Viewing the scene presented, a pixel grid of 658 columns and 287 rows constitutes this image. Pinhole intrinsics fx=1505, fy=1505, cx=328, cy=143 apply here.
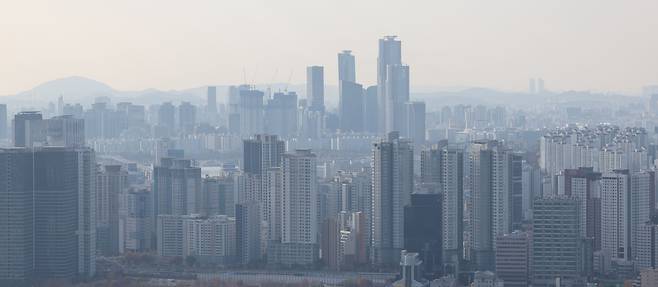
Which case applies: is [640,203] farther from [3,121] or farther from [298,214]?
[3,121]

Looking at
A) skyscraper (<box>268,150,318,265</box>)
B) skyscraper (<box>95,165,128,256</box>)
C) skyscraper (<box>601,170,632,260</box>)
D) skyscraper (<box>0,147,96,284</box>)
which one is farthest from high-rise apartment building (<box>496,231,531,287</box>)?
skyscraper (<box>95,165,128,256</box>)

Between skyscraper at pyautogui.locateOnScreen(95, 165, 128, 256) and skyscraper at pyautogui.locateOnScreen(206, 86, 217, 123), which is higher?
skyscraper at pyautogui.locateOnScreen(206, 86, 217, 123)

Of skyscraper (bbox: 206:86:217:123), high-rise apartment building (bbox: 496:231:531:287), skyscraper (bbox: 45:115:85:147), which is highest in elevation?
skyscraper (bbox: 206:86:217:123)

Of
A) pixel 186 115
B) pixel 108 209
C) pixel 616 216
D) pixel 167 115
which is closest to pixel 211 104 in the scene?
pixel 186 115

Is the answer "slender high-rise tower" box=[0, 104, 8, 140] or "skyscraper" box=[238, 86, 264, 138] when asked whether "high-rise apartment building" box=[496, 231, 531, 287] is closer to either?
"slender high-rise tower" box=[0, 104, 8, 140]

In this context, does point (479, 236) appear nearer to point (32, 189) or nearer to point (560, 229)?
point (560, 229)

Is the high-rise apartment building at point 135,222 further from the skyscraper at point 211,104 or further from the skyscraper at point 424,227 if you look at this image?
the skyscraper at point 211,104
